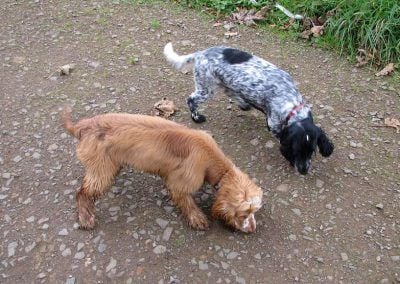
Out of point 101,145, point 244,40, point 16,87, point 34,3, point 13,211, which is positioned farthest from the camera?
point 34,3

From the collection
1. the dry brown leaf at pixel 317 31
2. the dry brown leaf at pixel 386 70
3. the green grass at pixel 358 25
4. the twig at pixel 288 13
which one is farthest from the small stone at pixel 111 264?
the twig at pixel 288 13

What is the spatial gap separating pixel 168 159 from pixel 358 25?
3.67 meters

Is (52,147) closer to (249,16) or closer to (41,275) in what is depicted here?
(41,275)

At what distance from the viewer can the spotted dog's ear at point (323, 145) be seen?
4.41 m

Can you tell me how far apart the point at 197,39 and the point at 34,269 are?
3946 millimetres

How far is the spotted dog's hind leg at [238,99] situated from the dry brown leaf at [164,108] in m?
0.67

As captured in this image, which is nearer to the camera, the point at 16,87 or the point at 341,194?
the point at 341,194

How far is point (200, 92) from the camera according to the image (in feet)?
16.9

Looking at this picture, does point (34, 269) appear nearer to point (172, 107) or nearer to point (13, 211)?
point (13, 211)

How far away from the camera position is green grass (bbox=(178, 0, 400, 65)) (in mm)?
5949

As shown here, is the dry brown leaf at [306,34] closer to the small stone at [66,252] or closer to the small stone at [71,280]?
the small stone at [66,252]

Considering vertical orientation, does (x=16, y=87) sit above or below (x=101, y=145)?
below

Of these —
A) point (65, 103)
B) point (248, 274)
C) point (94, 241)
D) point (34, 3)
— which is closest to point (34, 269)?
point (94, 241)

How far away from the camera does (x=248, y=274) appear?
3.81 meters
